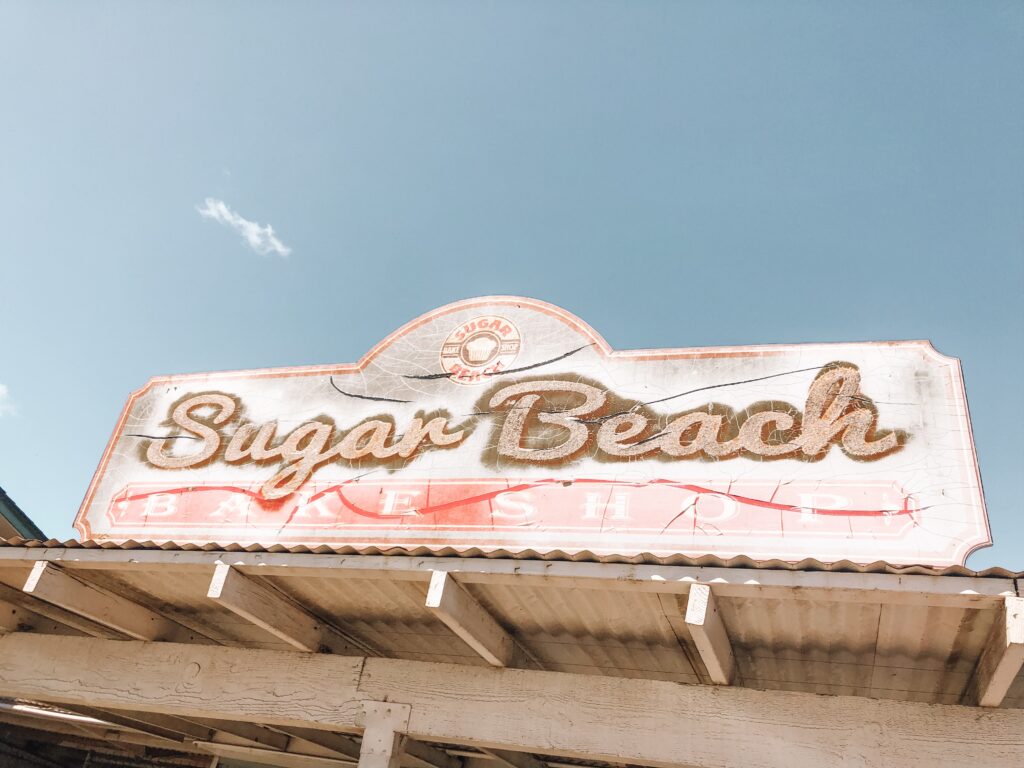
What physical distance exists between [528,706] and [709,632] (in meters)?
1.59

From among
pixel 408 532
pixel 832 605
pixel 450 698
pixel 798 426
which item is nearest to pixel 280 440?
pixel 408 532

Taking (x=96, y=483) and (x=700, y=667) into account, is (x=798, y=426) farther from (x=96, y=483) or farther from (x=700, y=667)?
(x=96, y=483)

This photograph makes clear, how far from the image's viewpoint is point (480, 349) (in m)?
9.98

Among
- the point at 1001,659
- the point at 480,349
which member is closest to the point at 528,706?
the point at 1001,659

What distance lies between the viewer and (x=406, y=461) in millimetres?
9320

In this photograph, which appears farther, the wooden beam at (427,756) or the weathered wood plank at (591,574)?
the wooden beam at (427,756)

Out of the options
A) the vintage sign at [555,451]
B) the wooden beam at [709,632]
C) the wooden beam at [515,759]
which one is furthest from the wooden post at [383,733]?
the wooden beam at [709,632]

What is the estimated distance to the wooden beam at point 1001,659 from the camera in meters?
4.26

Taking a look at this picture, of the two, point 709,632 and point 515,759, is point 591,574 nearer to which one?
point 709,632

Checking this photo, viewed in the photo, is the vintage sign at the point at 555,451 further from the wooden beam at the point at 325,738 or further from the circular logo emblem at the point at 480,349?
the wooden beam at the point at 325,738

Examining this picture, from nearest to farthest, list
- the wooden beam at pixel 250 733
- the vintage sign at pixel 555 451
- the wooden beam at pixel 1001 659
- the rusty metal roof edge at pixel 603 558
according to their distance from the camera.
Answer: the wooden beam at pixel 1001 659 < the rusty metal roof edge at pixel 603 558 < the vintage sign at pixel 555 451 < the wooden beam at pixel 250 733

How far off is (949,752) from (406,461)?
5.96 meters

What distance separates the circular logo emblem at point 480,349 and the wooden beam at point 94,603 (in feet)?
14.1

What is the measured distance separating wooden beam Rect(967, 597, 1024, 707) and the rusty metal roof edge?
0.21m
